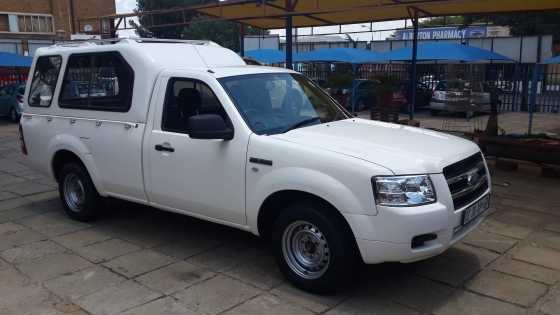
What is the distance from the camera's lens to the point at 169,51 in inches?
219

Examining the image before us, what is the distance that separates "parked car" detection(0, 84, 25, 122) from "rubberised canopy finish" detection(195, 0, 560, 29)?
9.93m

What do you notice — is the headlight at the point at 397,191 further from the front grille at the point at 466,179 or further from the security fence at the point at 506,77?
the security fence at the point at 506,77

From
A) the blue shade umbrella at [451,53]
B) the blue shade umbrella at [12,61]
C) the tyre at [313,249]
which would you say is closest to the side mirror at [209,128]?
the tyre at [313,249]

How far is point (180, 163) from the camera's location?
4871 mm

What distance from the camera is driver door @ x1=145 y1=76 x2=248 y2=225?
4.52 metres

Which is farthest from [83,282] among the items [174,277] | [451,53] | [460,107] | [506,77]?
[506,77]

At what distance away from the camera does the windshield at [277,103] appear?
4648 mm

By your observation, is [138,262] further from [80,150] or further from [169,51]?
[169,51]

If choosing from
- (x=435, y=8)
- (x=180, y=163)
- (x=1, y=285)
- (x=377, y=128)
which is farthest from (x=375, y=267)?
(x=435, y=8)

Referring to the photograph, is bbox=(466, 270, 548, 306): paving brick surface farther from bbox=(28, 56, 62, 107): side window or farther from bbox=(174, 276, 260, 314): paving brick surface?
bbox=(28, 56, 62, 107): side window

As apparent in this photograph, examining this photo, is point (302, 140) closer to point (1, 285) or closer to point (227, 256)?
point (227, 256)

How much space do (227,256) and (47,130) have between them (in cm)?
286

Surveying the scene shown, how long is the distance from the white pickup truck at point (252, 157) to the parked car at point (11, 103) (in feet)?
45.0

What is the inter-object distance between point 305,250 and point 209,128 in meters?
1.27
